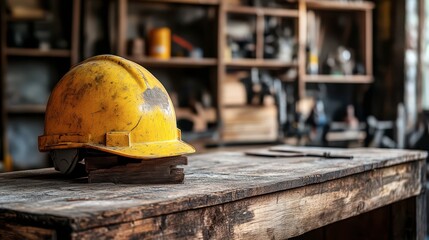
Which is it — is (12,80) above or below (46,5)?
below

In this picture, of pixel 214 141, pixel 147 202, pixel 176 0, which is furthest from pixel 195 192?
pixel 176 0

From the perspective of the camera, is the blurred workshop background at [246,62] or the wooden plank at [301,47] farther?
the wooden plank at [301,47]

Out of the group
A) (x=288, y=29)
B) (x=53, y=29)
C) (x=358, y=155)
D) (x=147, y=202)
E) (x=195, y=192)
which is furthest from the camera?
(x=288, y=29)

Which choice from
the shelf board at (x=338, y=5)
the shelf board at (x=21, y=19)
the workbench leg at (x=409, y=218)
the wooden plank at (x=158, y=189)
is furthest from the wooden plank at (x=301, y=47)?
the wooden plank at (x=158, y=189)

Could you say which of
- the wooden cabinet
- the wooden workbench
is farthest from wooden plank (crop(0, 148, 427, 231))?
the wooden cabinet

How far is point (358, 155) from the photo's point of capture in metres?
2.77

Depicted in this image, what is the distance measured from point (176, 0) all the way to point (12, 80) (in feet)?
4.90

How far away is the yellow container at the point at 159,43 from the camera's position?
5.39 m

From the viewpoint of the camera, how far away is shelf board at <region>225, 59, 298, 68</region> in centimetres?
575

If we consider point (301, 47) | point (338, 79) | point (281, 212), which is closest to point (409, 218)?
point (281, 212)

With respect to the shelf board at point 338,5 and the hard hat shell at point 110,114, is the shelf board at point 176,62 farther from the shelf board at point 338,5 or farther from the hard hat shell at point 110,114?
the hard hat shell at point 110,114

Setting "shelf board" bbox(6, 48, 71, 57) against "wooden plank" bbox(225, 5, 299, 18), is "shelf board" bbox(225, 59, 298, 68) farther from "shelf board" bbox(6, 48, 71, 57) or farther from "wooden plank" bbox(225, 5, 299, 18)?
"shelf board" bbox(6, 48, 71, 57)

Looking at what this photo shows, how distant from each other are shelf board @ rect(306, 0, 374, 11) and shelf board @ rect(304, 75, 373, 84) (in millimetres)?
686

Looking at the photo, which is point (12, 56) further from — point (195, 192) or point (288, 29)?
point (195, 192)
